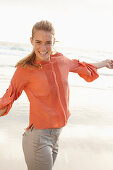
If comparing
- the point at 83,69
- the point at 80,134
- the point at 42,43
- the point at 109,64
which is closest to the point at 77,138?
the point at 80,134

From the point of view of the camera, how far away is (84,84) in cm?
874

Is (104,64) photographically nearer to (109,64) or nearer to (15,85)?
(109,64)

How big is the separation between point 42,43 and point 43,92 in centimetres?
36

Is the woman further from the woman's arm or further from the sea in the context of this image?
the sea

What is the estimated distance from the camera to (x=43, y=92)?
Result: 8.07ft

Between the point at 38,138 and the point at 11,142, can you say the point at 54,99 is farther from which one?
the point at 11,142

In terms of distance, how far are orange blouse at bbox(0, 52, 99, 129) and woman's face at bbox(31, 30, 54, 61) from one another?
0.24 ft

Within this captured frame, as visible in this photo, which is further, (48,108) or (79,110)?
(79,110)

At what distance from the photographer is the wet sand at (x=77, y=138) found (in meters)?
3.78

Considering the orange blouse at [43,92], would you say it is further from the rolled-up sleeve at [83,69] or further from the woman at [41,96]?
the rolled-up sleeve at [83,69]

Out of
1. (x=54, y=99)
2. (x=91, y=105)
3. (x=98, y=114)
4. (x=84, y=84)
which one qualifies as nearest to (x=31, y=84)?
(x=54, y=99)

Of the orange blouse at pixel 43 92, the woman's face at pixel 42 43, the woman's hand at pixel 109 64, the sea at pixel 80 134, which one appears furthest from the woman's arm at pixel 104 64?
the sea at pixel 80 134

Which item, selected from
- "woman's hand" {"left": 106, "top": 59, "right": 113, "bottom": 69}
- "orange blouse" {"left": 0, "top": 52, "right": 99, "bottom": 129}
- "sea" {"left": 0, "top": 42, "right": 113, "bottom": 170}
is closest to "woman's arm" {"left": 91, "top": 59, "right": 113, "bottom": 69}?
"woman's hand" {"left": 106, "top": 59, "right": 113, "bottom": 69}

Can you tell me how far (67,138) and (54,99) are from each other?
213 cm
